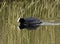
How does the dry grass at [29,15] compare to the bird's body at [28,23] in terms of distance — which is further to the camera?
the dry grass at [29,15]

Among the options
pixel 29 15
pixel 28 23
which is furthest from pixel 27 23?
pixel 29 15

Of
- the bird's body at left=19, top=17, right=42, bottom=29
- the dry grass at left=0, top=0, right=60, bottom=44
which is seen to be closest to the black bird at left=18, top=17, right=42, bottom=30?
the bird's body at left=19, top=17, right=42, bottom=29

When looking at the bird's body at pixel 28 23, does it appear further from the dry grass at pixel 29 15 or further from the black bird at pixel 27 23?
the dry grass at pixel 29 15

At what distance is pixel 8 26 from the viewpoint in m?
3.79

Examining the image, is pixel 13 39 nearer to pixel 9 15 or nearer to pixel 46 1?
pixel 9 15

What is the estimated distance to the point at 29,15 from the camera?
3756 millimetres

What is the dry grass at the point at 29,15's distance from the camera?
3.66 m

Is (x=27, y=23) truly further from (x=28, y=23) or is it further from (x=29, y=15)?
(x=29, y=15)

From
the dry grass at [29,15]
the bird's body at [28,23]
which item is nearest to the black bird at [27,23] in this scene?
the bird's body at [28,23]

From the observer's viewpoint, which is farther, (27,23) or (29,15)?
(29,15)

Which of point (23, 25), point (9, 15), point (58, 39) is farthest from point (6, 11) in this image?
point (23, 25)

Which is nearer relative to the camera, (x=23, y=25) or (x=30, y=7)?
(x=23, y=25)

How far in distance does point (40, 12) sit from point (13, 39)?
0.42 m

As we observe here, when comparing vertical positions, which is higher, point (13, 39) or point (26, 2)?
point (26, 2)
